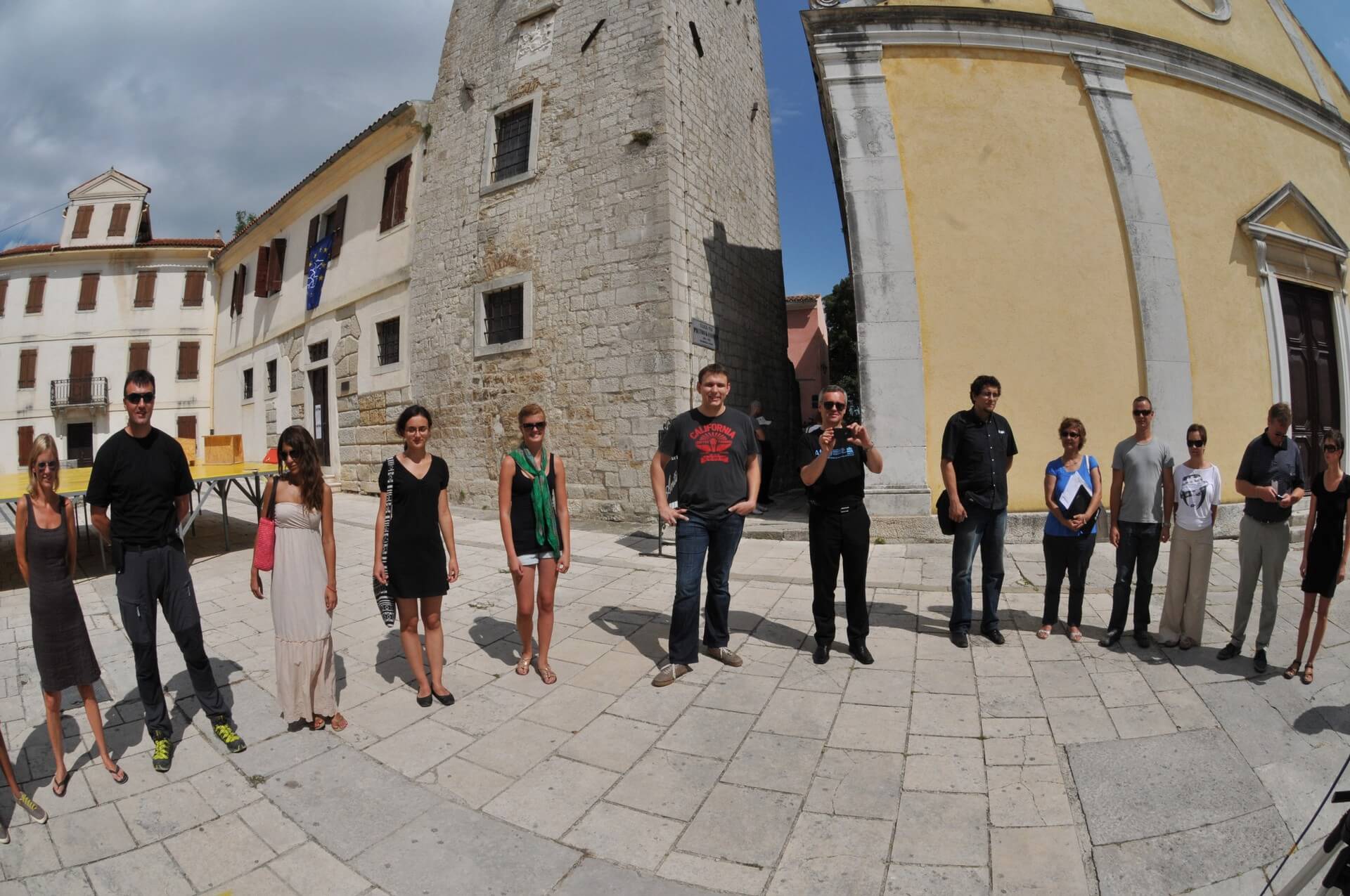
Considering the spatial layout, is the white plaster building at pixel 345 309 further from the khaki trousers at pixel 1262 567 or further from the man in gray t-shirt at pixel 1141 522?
the khaki trousers at pixel 1262 567

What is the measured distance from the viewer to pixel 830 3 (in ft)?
26.0

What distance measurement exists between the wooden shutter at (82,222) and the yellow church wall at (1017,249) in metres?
31.3

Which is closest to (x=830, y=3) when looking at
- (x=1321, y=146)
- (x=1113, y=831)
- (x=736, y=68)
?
(x=736, y=68)

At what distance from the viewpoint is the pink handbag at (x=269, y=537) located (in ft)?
10.4

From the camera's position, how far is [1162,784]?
263 centimetres

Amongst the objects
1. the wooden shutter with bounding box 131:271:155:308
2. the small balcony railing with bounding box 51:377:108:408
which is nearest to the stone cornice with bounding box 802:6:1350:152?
the wooden shutter with bounding box 131:271:155:308

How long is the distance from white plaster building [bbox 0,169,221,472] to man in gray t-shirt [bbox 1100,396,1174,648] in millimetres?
28177

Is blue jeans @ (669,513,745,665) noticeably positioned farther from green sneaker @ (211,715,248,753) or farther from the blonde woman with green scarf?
green sneaker @ (211,715,248,753)

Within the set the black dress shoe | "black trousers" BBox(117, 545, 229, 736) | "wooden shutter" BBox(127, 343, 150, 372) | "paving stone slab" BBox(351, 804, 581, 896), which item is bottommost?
"paving stone slab" BBox(351, 804, 581, 896)

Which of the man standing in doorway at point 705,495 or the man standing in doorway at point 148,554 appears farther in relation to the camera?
the man standing in doorway at point 705,495

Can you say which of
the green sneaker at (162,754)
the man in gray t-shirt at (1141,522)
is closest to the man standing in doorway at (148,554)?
the green sneaker at (162,754)

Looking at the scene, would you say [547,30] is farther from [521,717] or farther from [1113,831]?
[1113,831]

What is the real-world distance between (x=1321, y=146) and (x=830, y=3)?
830cm

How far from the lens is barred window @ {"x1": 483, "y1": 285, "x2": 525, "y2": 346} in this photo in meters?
11.0
